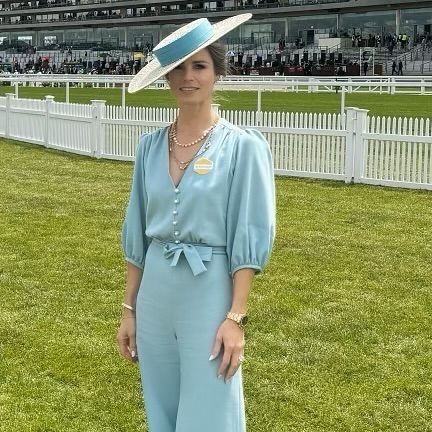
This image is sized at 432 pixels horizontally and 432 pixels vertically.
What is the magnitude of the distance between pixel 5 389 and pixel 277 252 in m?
3.83

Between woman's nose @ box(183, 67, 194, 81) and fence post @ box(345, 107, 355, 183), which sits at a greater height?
woman's nose @ box(183, 67, 194, 81)

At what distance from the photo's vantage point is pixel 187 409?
253cm

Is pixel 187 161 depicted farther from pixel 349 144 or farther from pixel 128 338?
pixel 349 144

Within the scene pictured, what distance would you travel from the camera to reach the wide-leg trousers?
2498mm

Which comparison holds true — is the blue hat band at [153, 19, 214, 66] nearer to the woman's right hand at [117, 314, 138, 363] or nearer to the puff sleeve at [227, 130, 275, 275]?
the puff sleeve at [227, 130, 275, 275]

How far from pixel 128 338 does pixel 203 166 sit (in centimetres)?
73

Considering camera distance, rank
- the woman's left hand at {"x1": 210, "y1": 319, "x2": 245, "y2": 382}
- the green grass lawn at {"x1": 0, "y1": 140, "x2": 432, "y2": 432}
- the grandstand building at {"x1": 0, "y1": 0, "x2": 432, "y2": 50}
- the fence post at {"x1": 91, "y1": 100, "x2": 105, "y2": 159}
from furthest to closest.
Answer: the grandstand building at {"x1": 0, "y1": 0, "x2": 432, "y2": 50} < the fence post at {"x1": 91, "y1": 100, "x2": 105, "y2": 159} < the green grass lawn at {"x1": 0, "y1": 140, "x2": 432, "y2": 432} < the woman's left hand at {"x1": 210, "y1": 319, "x2": 245, "y2": 382}

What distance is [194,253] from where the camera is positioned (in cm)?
250

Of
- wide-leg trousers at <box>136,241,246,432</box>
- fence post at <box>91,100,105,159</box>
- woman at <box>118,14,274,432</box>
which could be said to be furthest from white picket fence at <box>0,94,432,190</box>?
wide-leg trousers at <box>136,241,246,432</box>

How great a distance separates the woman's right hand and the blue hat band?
3.05 ft

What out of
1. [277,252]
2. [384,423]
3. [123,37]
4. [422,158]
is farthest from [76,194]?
[123,37]

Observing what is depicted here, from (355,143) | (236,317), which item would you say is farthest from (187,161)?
(355,143)

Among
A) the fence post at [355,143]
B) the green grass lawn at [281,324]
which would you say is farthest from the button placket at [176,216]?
the fence post at [355,143]

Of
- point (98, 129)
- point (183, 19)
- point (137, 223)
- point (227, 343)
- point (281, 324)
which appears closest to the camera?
point (227, 343)
